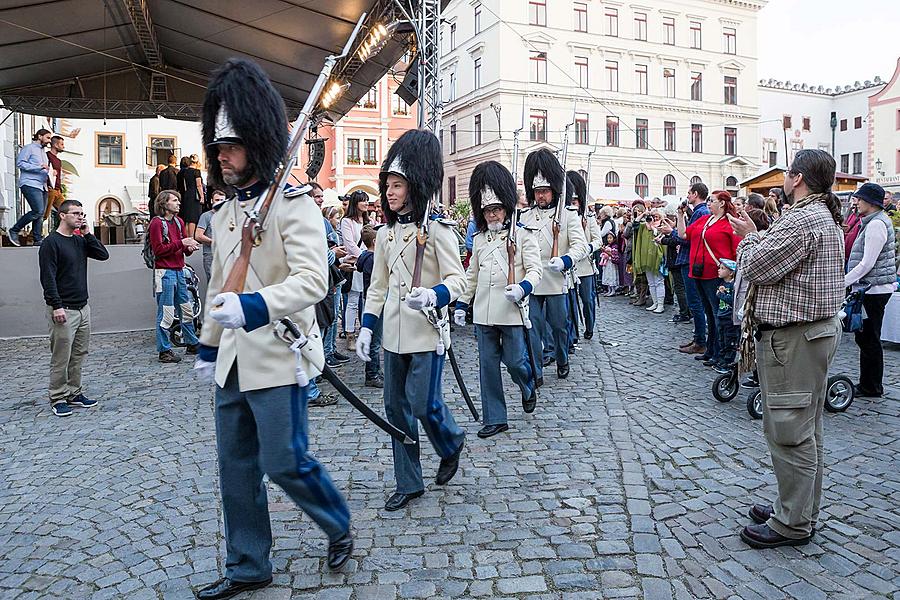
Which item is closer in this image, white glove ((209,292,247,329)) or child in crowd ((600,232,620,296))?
white glove ((209,292,247,329))

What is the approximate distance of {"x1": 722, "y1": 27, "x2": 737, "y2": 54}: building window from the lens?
1714 inches

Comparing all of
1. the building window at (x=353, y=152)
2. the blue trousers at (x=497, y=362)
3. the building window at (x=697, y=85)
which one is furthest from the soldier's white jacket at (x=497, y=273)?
the building window at (x=697, y=85)

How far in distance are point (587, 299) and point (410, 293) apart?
6057 millimetres

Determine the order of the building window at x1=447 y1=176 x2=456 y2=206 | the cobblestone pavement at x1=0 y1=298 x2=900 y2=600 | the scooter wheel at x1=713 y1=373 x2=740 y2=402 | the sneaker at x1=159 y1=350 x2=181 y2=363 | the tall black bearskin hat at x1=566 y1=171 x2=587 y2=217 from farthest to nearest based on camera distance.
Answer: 1. the building window at x1=447 y1=176 x2=456 y2=206
2. the tall black bearskin hat at x1=566 y1=171 x2=587 y2=217
3. the sneaker at x1=159 y1=350 x2=181 y2=363
4. the scooter wheel at x1=713 y1=373 x2=740 y2=402
5. the cobblestone pavement at x1=0 y1=298 x2=900 y2=600

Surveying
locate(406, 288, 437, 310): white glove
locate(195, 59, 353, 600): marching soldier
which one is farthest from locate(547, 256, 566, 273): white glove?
locate(195, 59, 353, 600): marching soldier

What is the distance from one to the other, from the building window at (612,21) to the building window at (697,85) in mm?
5600

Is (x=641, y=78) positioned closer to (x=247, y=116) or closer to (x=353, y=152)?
(x=353, y=152)

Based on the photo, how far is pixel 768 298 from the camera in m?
3.79

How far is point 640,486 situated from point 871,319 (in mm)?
3552

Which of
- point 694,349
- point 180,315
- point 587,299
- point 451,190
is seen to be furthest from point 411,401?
point 451,190

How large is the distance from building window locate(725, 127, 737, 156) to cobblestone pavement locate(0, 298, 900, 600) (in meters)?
40.5

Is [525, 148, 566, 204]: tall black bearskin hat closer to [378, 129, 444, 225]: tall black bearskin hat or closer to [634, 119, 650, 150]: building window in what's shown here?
[378, 129, 444, 225]: tall black bearskin hat

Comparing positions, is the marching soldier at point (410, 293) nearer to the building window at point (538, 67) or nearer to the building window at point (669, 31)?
the building window at point (538, 67)

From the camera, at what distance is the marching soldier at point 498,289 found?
5.69 meters
